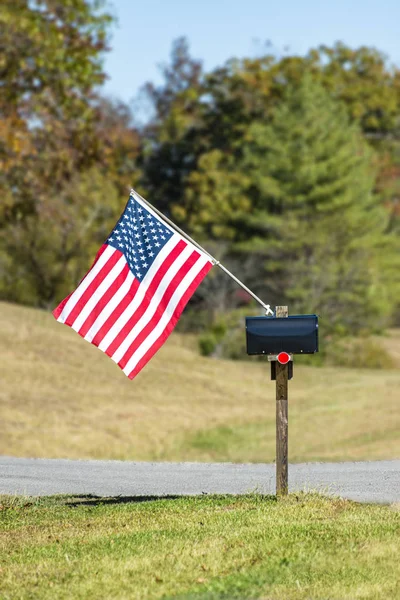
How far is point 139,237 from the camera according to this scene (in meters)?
9.85

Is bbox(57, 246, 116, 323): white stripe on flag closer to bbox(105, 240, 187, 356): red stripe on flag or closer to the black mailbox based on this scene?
bbox(105, 240, 187, 356): red stripe on flag

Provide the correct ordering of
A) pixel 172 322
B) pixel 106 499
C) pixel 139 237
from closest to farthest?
pixel 172 322 → pixel 139 237 → pixel 106 499

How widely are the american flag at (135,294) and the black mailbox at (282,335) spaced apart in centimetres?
71

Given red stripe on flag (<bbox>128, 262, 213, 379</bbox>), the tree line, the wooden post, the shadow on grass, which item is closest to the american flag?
red stripe on flag (<bbox>128, 262, 213, 379</bbox>)

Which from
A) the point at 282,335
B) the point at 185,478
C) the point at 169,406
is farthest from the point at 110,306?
the point at 169,406

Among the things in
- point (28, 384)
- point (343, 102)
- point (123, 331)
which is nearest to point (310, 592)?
point (123, 331)

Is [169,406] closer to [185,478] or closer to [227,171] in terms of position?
[185,478]

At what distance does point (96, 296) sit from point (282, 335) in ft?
5.83

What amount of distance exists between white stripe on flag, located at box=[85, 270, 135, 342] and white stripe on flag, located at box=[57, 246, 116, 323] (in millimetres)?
257

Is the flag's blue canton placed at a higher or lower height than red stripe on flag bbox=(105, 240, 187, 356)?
higher

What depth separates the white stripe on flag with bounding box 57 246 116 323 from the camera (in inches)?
381

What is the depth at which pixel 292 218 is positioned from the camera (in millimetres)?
48188

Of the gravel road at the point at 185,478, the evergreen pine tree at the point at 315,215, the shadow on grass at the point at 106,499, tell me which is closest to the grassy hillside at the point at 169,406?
the gravel road at the point at 185,478

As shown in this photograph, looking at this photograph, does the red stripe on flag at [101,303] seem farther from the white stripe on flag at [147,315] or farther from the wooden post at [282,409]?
the wooden post at [282,409]
